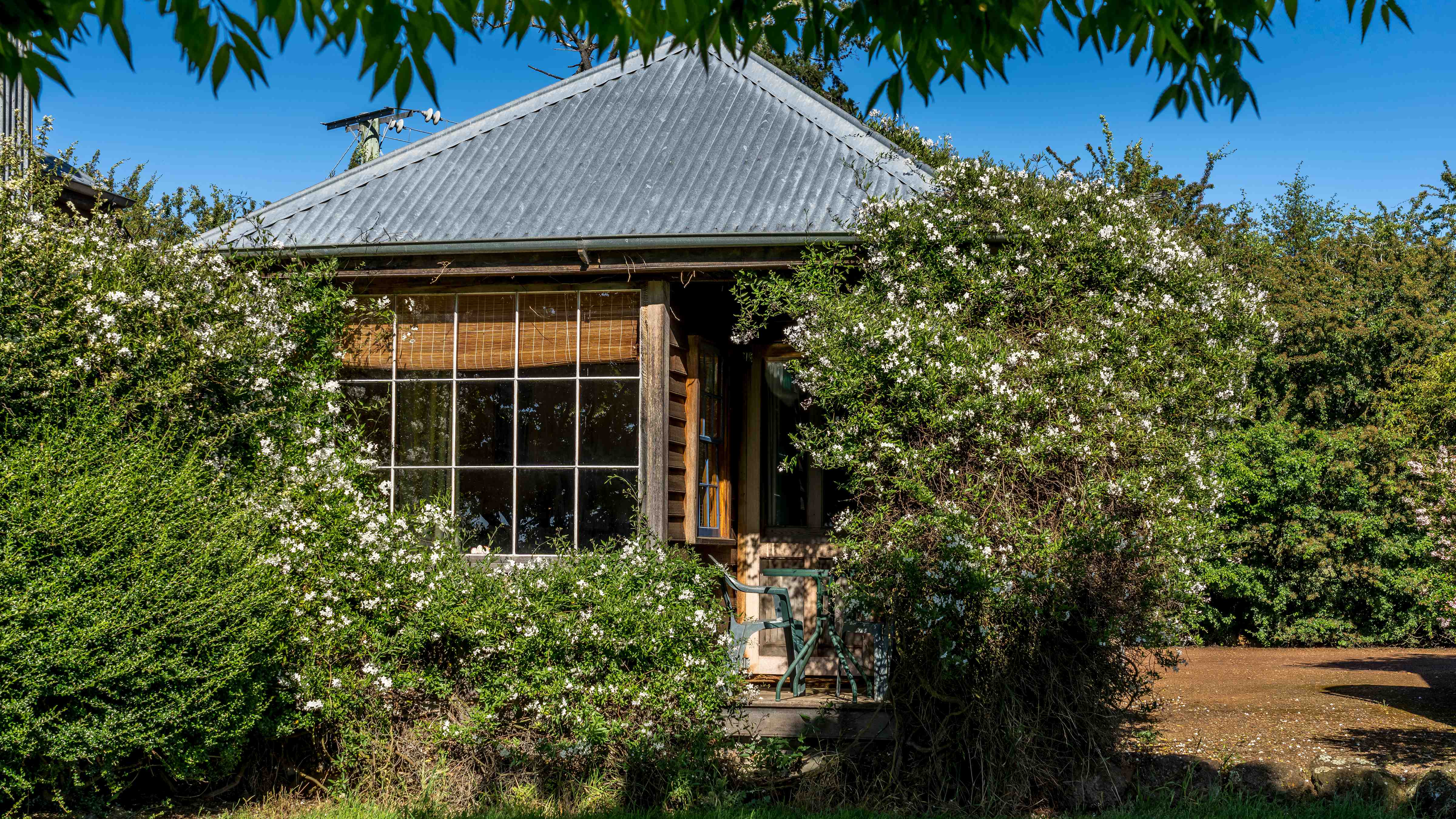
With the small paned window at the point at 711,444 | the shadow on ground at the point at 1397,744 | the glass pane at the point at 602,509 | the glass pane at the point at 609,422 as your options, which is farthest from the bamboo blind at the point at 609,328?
the shadow on ground at the point at 1397,744

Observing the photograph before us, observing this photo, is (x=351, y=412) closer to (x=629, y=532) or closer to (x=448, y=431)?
(x=448, y=431)

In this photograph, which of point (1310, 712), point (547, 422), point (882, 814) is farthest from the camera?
point (1310, 712)

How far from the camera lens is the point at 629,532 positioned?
721 cm

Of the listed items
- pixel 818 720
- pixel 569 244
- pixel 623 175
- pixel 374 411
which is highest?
pixel 623 175

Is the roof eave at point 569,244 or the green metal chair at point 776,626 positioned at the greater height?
the roof eave at point 569,244

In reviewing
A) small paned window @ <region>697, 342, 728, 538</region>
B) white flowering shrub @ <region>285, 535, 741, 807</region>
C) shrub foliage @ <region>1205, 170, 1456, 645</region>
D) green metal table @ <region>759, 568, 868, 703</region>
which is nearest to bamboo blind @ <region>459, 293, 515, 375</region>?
small paned window @ <region>697, 342, 728, 538</region>

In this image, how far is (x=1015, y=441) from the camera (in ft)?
20.4

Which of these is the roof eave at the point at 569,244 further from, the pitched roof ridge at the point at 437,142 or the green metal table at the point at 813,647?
the green metal table at the point at 813,647

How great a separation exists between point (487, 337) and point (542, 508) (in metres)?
Answer: 1.18

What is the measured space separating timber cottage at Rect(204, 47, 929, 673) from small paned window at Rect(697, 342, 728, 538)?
23mm

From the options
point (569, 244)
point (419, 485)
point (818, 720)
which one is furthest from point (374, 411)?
point (818, 720)

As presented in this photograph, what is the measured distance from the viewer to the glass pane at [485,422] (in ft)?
24.2

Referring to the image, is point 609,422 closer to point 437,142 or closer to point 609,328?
point 609,328

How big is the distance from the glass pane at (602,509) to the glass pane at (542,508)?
0.33ft
